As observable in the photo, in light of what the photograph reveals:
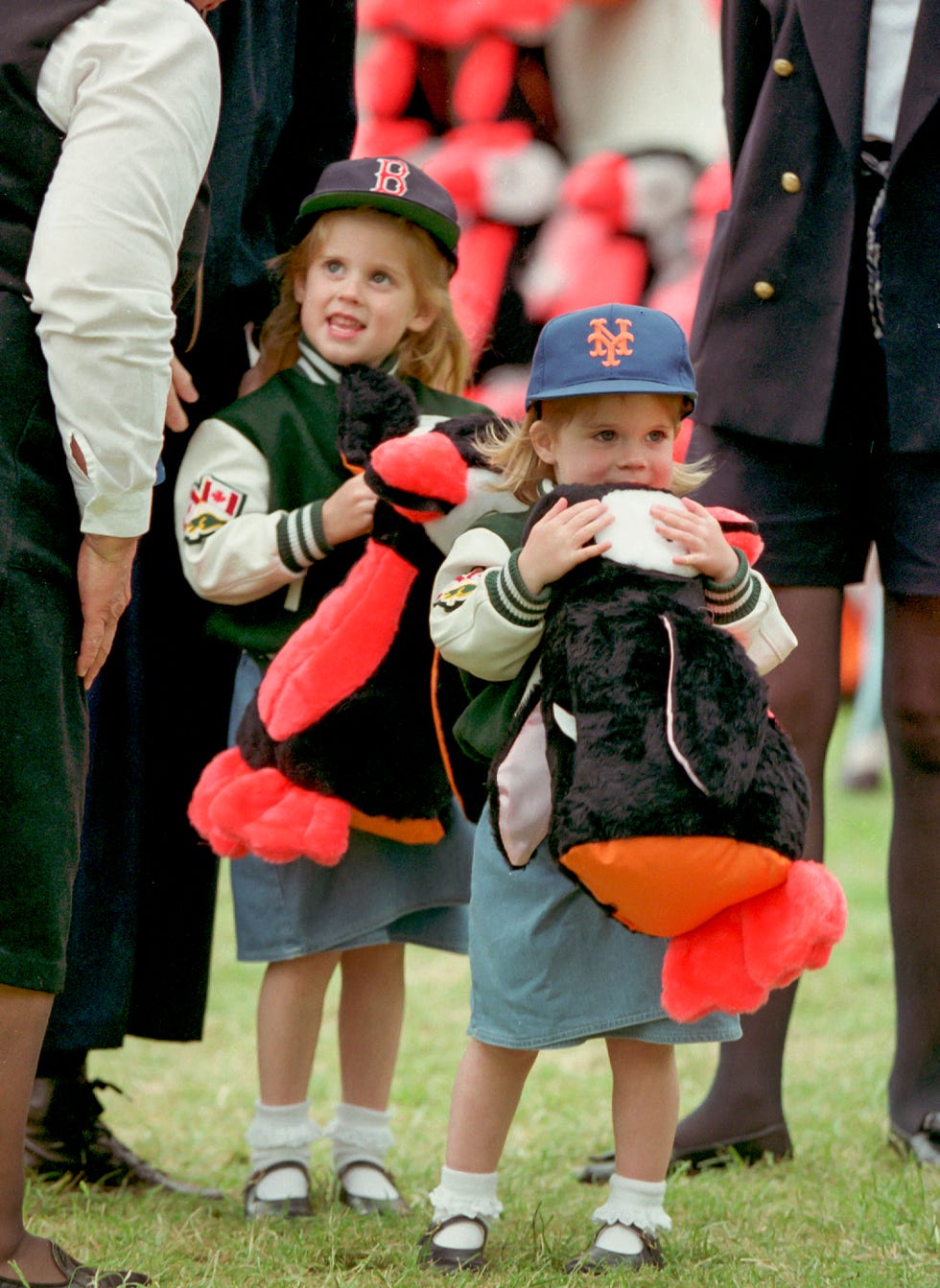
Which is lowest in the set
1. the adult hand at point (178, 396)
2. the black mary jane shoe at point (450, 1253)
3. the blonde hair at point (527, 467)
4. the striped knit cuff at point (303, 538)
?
the black mary jane shoe at point (450, 1253)

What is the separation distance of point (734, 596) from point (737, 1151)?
111 cm

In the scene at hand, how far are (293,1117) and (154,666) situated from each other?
2.48 ft

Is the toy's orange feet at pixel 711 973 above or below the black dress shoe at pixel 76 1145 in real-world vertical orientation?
above

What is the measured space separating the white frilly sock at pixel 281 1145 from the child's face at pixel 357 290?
45.4 inches

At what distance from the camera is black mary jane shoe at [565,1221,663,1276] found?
212 cm

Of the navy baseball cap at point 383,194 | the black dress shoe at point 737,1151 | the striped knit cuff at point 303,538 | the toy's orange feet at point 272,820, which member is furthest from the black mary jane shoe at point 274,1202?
the navy baseball cap at point 383,194

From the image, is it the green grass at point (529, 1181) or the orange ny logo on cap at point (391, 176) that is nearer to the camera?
the green grass at point (529, 1181)

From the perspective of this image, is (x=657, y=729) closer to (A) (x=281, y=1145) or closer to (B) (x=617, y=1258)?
(B) (x=617, y=1258)

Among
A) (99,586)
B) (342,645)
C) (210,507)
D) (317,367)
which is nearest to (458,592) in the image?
(342,645)

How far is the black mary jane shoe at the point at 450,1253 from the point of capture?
2143 mm

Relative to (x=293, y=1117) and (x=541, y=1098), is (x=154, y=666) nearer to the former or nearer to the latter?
(x=293, y=1117)

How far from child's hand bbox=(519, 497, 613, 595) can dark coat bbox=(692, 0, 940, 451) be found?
76 centimetres

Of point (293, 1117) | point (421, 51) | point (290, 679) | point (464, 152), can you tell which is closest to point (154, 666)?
point (290, 679)

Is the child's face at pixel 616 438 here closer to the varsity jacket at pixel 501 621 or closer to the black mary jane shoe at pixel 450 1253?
the varsity jacket at pixel 501 621
